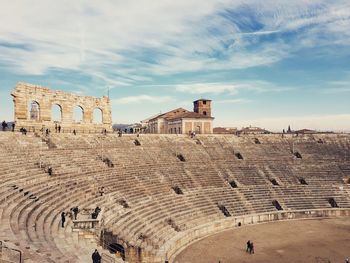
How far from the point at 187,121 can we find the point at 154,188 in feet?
84.9

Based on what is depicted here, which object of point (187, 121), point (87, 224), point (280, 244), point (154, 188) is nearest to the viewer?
point (87, 224)

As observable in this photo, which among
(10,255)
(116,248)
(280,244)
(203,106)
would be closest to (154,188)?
(116,248)

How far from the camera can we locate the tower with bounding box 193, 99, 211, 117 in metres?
66.4

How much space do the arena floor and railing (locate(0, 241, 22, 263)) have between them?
15.3 m

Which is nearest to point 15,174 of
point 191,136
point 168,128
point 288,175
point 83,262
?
point 83,262

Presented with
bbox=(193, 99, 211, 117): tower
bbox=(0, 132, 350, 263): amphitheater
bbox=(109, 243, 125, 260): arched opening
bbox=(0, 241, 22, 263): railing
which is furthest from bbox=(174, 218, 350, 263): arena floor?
bbox=(193, 99, 211, 117): tower

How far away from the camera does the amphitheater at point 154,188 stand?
18500 millimetres

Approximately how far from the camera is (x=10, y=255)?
10797mm

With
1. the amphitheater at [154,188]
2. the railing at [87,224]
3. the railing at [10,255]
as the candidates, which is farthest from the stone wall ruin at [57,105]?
the railing at [10,255]

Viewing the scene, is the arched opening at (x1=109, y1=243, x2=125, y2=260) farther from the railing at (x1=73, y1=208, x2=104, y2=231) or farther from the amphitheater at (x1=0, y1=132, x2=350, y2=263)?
the railing at (x1=73, y1=208, x2=104, y2=231)

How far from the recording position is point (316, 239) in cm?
2961

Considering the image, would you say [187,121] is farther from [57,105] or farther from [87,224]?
[87,224]

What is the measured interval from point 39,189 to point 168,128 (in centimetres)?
4184

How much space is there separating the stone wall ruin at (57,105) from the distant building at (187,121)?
59.2ft
